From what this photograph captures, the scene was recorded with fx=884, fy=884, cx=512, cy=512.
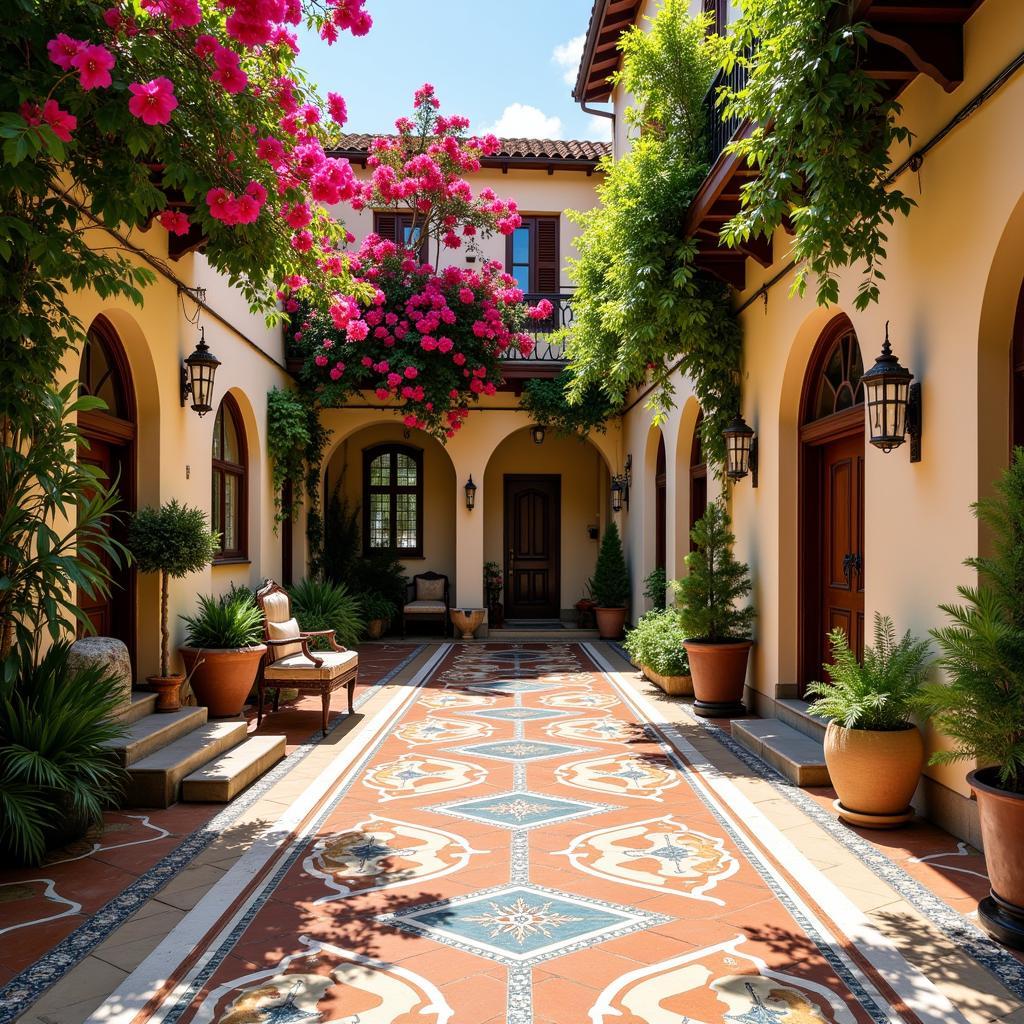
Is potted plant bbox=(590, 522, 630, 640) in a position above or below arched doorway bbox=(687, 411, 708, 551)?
below

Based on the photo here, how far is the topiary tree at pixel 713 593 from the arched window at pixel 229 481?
4.67 meters

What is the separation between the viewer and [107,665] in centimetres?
495

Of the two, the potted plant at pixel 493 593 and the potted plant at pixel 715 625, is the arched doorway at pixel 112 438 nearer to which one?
the potted plant at pixel 715 625

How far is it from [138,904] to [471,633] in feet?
33.9

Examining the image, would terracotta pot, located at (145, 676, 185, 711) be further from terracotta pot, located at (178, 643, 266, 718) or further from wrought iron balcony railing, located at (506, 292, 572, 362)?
wrought iron balcony railing, located at (506, 292, 572, 362)

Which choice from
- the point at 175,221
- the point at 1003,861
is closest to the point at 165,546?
the point at 175,221

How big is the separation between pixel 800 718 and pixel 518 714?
8.40 feet

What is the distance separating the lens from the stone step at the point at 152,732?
5.14m

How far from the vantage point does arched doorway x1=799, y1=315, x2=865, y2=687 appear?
6.18 m

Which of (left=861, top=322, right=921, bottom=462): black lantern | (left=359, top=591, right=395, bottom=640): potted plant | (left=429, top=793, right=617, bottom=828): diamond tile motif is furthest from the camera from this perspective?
(left=359, top=591, right=395, bottom=640): potted plant

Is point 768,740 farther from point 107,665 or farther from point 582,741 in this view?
point 107,665

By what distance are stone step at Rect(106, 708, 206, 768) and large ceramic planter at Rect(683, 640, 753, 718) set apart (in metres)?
4.00

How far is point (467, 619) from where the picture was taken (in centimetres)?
1384

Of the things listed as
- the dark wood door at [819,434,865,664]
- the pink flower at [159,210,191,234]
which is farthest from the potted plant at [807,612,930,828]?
the pink flower at [159,210,191,234]
